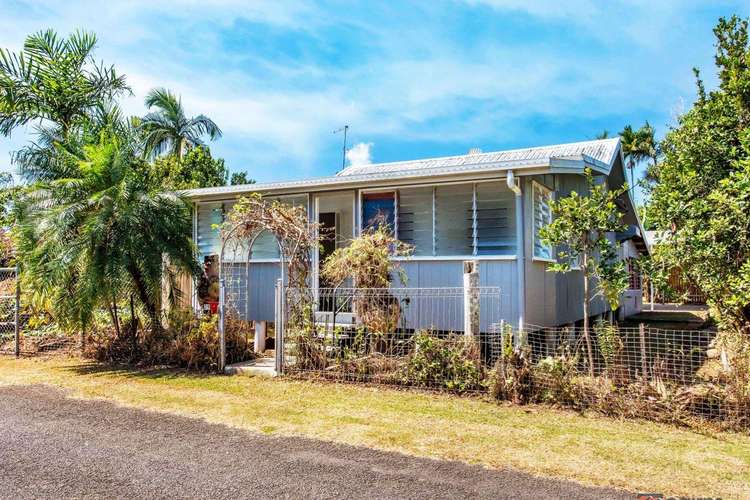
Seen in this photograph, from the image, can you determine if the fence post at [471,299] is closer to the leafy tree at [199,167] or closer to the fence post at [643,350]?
the fence post at [643,350]

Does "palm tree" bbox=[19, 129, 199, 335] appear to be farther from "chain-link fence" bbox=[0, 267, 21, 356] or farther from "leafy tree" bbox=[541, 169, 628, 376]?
"leafy tree" bbox=[541, 169, 628, 376]

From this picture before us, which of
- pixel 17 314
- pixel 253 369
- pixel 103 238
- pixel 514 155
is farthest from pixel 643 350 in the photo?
pixel 17 314

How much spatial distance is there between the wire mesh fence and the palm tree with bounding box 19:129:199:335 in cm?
287

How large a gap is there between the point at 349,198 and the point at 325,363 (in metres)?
4.98

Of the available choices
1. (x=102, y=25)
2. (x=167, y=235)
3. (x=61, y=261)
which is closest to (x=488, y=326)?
(x=167, y=235)

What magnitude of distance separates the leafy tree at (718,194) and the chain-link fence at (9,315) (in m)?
11.6

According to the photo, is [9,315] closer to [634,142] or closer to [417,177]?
[417,177]

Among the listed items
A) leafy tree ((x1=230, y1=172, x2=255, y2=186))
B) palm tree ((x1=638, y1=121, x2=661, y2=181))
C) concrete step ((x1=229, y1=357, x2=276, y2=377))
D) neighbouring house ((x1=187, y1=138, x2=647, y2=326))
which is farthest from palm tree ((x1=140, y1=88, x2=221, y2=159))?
palm tree ((x1=638, y1=121, x2=661, y2=181))

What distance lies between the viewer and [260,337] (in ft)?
34.7

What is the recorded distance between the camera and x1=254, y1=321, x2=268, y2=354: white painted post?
10.5 metres

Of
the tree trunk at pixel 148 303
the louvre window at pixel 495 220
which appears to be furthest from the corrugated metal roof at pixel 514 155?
the tree trunk at pixel 148 303

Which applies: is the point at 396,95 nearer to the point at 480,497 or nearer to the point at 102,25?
the point at 102,25

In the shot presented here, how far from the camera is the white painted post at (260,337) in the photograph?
10.5 metres

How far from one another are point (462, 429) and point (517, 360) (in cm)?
144
